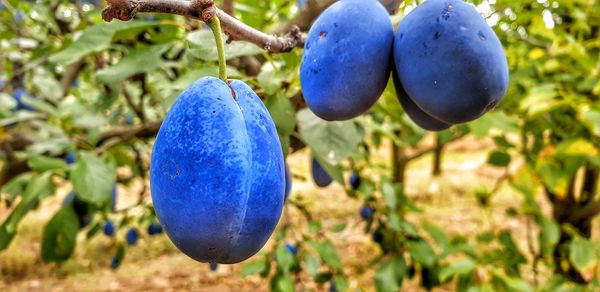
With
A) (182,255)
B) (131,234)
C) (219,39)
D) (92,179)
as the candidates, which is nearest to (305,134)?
(219,39)

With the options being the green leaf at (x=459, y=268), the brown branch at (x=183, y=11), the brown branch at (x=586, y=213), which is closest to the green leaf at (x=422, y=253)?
the green leaf at (x=459, y=268)

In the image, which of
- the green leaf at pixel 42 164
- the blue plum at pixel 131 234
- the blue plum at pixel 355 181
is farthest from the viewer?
the blue plum at pixel 131 234

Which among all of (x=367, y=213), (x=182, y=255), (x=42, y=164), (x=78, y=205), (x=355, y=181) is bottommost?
(x=182, y=255)

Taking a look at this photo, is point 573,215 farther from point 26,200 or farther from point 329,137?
point 26,200

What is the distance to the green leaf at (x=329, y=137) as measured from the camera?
0.80m

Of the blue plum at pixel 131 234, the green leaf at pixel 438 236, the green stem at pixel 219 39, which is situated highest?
the green stem at pixel 219 39

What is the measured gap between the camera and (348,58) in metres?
0.52

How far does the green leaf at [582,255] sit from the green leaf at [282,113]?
3.97ft

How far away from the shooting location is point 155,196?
42 centimetres

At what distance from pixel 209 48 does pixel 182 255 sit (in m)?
3.09

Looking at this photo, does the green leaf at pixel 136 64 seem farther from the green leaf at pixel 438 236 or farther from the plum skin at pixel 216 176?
the green leaf at pixel 438 236

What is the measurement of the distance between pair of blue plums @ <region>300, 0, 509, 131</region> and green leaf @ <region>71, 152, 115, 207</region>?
70 cm

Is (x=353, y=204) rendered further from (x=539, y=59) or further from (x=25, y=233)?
(x=539, y=59)

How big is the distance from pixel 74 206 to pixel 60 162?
0.57 feet
